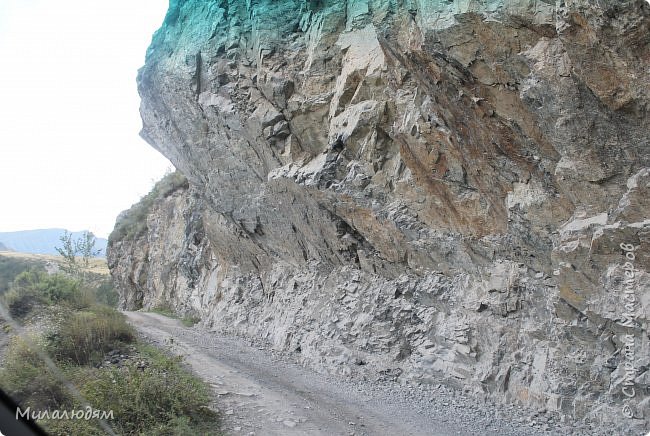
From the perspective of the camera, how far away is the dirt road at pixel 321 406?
620 centimetres

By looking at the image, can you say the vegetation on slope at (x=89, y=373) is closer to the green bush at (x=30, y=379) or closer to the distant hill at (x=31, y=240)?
the green bush at (x=30, y=379)

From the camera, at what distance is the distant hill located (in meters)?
4.49

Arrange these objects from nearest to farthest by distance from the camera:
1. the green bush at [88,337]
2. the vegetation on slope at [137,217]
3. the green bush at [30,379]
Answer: the green bush at [30,379], the green bush at [88,337], the vegetation on slope at [137,217]

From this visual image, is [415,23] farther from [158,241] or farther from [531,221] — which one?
[158,241]

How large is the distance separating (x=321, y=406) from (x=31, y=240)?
15.1 feet

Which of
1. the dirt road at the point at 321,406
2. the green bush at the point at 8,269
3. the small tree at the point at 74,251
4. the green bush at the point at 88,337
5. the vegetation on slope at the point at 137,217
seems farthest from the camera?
the vegetation on slope at the point at 137,217

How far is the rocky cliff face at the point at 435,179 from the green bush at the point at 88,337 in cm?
393

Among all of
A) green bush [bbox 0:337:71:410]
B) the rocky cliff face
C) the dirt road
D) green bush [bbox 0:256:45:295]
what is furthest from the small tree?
the rocky cliff face

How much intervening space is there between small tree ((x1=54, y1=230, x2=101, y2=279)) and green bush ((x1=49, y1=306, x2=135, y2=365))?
102 cm

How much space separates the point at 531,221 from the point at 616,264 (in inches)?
53.1

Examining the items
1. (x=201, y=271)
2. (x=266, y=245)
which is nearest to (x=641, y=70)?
(x=266, y=245)

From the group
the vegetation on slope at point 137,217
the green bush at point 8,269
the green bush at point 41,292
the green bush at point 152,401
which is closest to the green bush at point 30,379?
the green bush at point 41,292

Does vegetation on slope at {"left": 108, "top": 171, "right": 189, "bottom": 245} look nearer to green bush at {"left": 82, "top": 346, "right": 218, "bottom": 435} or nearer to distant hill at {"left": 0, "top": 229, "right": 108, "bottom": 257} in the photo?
distant hill at {"left": 0, "top": 229, "right": 108, "bottom": 257}

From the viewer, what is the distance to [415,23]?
25.8 feet
